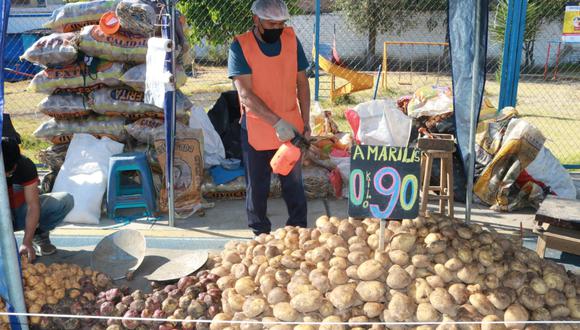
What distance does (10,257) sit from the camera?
267cm

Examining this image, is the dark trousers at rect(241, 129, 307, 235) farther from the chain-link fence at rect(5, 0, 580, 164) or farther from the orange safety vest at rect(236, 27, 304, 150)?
the chain-link fence at rect(5, 0, 580, 164)

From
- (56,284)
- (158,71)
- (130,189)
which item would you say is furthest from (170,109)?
(56,284)

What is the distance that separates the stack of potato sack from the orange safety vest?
175 centimetres

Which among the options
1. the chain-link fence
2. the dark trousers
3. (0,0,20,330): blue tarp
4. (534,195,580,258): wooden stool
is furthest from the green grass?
(0,0,20,330): blue tarp

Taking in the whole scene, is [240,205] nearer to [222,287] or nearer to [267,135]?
[267,135]

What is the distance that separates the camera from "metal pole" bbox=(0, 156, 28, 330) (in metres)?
2.61

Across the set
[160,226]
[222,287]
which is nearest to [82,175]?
[160,226]

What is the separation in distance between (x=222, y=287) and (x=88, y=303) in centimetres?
87

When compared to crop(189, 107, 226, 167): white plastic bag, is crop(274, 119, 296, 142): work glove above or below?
above

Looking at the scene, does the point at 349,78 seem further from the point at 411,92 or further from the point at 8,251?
the point at 8,251

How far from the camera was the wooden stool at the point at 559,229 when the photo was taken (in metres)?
3.76

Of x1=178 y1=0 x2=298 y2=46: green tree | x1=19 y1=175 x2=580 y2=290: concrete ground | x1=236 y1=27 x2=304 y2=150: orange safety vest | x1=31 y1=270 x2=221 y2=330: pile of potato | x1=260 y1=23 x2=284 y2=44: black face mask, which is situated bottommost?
x1=19 y1=175 x2=580 y2=290: concrete ground

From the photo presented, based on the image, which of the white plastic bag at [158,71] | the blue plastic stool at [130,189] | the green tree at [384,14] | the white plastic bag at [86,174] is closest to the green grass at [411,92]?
the green tree at [384,14]

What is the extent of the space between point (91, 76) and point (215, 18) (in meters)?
7.25
